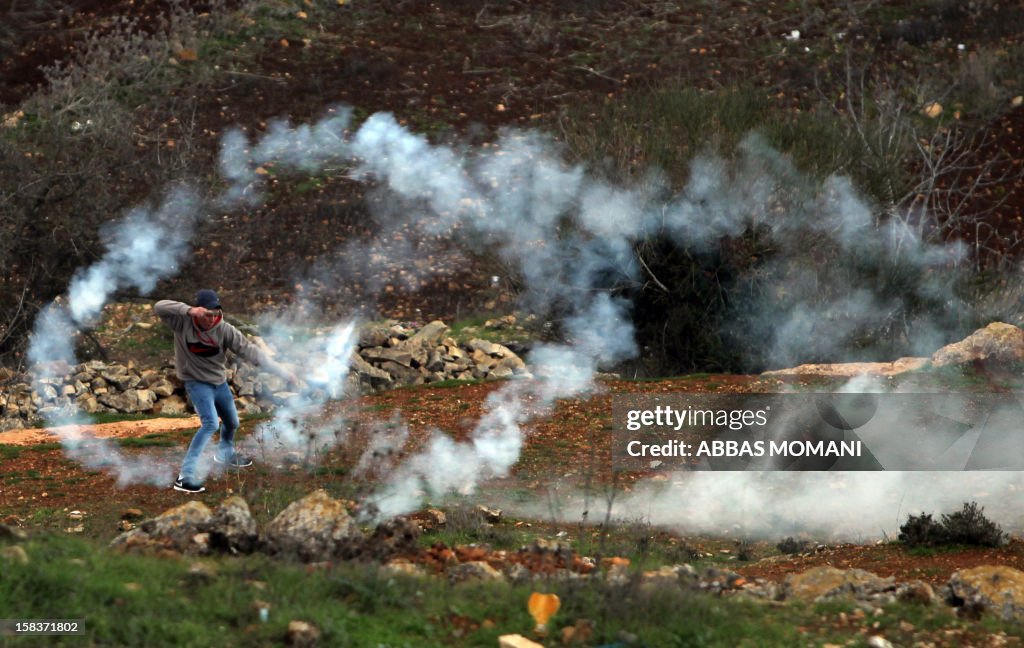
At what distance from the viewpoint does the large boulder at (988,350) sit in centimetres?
1672

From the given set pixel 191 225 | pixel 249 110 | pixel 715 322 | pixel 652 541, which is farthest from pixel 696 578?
pixel 249 110

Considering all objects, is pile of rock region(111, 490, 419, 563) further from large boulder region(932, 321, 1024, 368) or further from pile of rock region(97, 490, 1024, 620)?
large boulder region(932, 321, 1024, 368)

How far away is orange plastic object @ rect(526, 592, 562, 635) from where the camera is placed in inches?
284

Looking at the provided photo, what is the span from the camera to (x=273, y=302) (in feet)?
76.0

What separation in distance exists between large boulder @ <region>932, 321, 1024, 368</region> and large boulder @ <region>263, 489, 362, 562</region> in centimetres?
1017

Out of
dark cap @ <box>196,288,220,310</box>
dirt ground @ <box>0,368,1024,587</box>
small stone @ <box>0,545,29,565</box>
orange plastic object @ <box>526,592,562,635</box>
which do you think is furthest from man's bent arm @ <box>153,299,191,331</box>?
orange plastic object @ <box>526,592,562,635</box>

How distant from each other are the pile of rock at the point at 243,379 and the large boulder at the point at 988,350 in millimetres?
5201

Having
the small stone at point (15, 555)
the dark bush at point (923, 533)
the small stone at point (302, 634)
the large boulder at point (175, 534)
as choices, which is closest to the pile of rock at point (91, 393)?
the large boulder at point (175, 534)

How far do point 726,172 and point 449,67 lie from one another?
41.6 feet

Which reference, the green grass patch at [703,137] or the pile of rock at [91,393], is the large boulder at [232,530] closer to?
the pile of rock at [91,393]

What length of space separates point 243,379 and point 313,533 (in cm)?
1017

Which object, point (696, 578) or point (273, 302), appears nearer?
point (696, 578)

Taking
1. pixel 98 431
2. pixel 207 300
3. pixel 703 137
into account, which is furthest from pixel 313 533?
pixel 703 137

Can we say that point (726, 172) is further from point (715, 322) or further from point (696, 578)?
point (696, 578)
